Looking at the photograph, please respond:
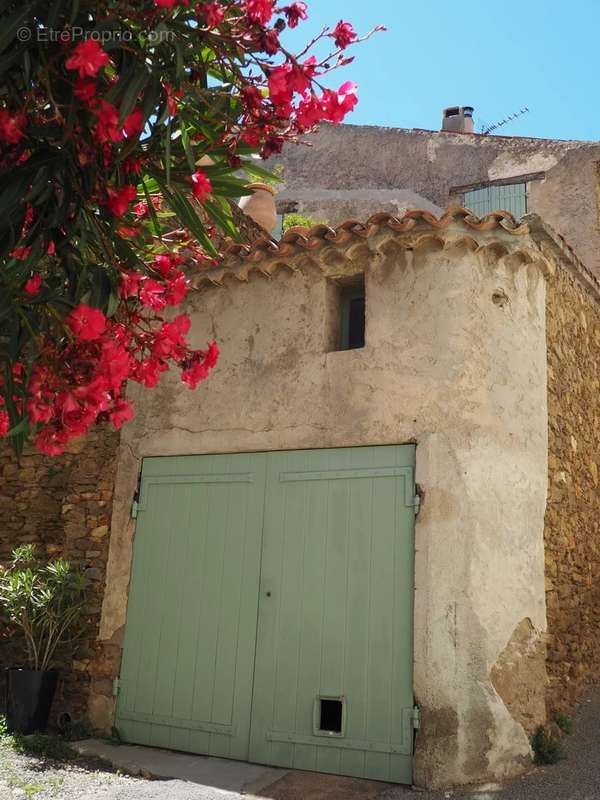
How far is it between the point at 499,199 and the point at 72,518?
32.1 ft

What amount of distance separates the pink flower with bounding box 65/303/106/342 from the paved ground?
3611 millimetres

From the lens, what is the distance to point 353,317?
6715mm

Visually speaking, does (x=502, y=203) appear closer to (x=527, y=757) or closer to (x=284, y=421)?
(x=284, y=421)

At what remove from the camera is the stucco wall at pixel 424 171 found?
12664mm

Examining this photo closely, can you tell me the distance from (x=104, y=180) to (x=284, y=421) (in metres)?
3.60

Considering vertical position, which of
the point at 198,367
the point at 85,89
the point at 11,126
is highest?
the point at 85,89

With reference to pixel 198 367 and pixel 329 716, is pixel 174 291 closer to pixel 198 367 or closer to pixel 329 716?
pixel 198 367

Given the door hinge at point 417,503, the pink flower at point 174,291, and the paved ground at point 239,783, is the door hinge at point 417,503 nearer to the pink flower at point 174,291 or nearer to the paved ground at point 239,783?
the paved ground at point 239,783

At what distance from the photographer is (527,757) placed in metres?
5.41

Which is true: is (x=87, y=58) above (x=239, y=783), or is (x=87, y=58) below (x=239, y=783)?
above

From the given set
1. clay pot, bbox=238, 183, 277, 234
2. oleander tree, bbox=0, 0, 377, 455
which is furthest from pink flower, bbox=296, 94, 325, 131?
clay pot, bbox=238, 183, 277, 234

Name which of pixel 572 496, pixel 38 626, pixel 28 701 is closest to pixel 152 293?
pixel 38 626

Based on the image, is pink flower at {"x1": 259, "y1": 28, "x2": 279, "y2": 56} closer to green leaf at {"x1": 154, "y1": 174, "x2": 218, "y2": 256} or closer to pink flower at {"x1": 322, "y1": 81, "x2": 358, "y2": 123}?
pink flower at {"x1": 322, "y1": 81, "x2": 358, "y2": 123}

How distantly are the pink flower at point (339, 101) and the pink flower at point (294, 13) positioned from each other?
0.99 feet
